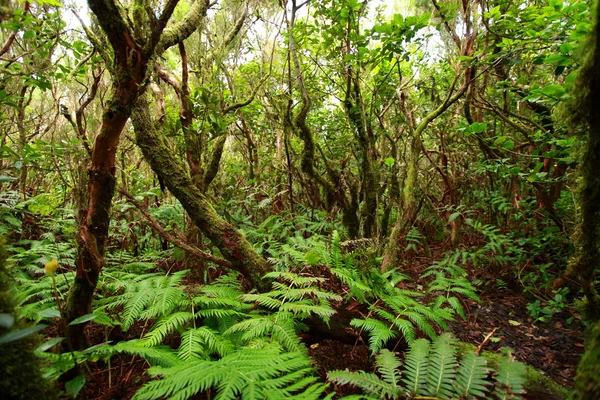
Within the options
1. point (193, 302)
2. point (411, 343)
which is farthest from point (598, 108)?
point (193, 302)

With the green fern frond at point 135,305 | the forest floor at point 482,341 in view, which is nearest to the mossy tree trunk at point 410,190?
the forest floor at point 482,341

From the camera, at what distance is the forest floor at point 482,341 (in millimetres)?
1927

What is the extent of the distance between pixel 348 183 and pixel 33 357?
4.19 m

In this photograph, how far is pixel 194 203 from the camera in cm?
264

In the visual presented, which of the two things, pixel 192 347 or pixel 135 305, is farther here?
pixel 135 305

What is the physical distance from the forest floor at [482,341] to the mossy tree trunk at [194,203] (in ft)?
1.70

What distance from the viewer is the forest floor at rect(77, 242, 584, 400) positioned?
193cm

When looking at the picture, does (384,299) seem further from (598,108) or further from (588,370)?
(598,108)

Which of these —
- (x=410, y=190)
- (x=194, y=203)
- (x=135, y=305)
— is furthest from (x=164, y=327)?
(x=410, y=190)

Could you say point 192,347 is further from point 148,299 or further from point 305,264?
point 305,264

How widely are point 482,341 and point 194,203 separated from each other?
2890 mm

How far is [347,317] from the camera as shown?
86.4 inches

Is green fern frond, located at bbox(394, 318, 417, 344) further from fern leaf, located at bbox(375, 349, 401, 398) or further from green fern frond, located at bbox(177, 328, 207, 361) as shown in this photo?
green fern frond, located at bbox(177, 328, 207, 361)

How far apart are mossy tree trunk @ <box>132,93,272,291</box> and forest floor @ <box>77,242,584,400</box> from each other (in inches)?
20.4
